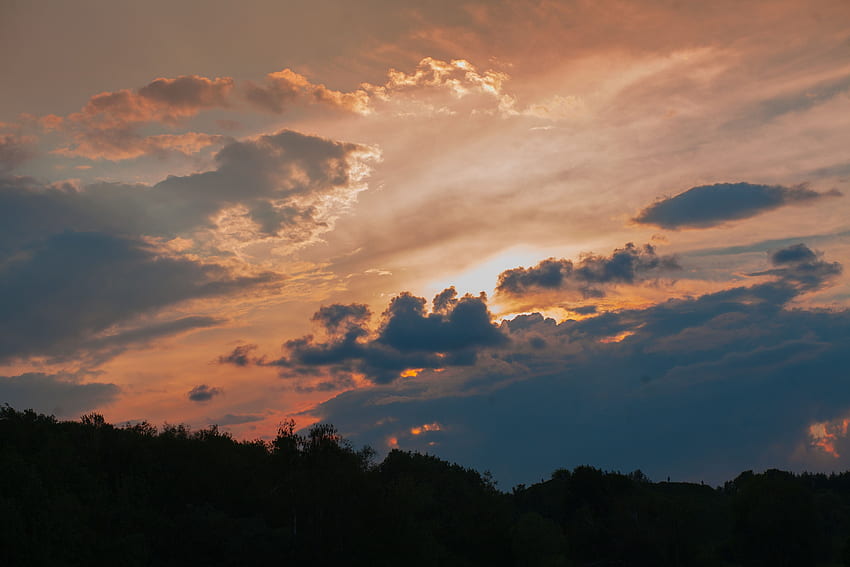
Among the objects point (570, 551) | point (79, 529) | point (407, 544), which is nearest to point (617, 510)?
point (570, 551)

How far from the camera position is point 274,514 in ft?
322

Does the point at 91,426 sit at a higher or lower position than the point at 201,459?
higher

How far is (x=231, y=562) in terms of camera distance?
84188mm

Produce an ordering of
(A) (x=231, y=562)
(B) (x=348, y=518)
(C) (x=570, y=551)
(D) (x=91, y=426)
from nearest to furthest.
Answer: (A) (x=231, y=562)
(B) (x=348, y=518)
(D) (x=91, y=426)
(C) (x=570, y=551)

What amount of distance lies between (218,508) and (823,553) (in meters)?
116

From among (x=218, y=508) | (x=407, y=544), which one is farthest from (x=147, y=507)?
(x=407, y=544)

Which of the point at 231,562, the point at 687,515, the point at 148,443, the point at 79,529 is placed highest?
the point at 148,443

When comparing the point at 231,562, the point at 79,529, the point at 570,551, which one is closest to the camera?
the point at 79,529

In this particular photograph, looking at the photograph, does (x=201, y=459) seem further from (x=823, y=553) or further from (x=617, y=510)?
(x=823, y=553)

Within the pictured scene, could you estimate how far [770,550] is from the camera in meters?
138

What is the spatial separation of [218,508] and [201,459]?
25.1ft

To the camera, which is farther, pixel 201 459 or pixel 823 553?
pixel 823 553

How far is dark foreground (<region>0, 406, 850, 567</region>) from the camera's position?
251 ft

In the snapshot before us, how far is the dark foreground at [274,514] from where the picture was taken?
251 ft
